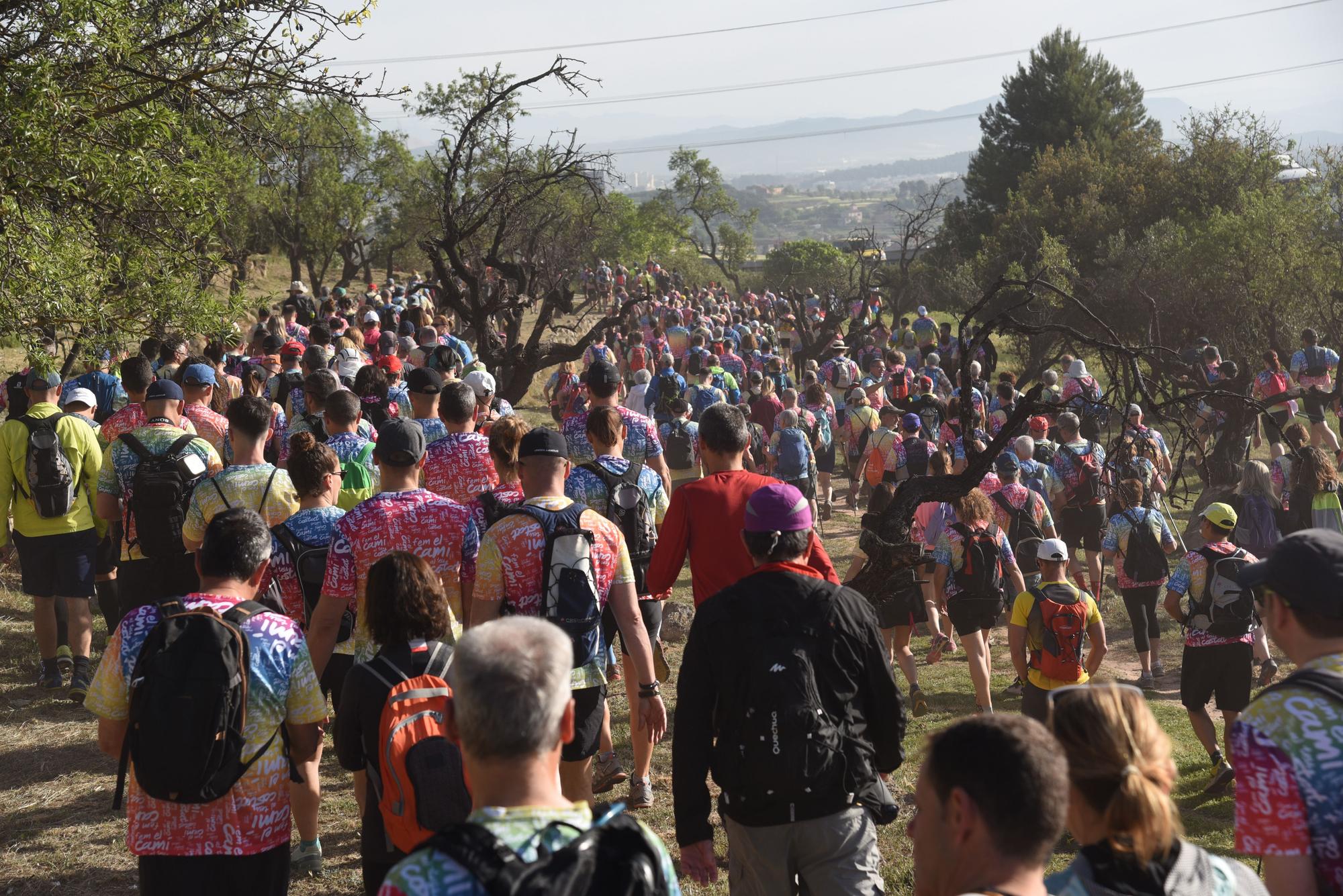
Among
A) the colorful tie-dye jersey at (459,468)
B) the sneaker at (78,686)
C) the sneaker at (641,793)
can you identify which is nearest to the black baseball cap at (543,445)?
the colorful tie-dye jersey at (459,468)

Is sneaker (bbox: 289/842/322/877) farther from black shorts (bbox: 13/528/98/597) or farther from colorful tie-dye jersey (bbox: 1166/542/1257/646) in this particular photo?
colorful tie-dye jersey (bbox: 1166/542/1257/646)

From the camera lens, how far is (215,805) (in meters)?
3.34

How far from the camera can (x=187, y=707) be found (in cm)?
316

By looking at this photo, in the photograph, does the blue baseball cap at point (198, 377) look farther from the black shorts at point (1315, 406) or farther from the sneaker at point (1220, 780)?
the black shorts at point (1315, 406)

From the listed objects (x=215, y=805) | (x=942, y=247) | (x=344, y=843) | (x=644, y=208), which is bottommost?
(x=344, y=843)

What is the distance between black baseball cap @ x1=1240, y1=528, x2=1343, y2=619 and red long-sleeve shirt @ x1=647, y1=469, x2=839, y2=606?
217 cm

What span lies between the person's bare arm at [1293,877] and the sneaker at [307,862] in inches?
156

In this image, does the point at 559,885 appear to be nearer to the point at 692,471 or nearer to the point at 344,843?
the point at 344,843

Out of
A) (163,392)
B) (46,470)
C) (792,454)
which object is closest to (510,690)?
(163,392)

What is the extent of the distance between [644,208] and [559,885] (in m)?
52.0

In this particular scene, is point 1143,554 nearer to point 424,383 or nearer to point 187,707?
point 424,383

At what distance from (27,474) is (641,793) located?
4388mm

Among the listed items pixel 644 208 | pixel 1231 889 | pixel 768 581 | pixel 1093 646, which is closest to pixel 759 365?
pixel 1093 646

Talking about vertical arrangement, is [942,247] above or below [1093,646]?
above
